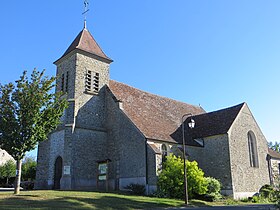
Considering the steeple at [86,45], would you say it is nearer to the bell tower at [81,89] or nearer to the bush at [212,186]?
the bell tower at [81,89]

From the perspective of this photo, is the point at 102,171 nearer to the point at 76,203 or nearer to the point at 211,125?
the point at 76,203

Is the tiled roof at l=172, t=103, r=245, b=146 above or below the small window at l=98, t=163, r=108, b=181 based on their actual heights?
above

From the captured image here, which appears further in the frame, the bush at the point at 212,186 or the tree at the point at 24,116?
the bush at the point at 212,186

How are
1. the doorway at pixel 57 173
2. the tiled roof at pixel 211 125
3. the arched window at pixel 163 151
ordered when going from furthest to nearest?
1. the tiled roof at pixel 211 125
2. the doorway at pixel 57 173
3. the arched window at pixel 163 151

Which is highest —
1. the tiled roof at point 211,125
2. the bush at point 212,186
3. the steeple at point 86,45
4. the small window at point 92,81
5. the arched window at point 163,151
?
the steeple at point 86,45

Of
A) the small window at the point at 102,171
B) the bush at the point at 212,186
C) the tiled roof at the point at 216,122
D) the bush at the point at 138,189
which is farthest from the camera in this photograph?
the tiled roof at the point at 216,122

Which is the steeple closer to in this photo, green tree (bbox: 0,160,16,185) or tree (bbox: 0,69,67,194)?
tree (bbox: 0,69,67,194)

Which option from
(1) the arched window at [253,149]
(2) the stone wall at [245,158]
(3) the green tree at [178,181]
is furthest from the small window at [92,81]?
(1) the arched window at [253,149]

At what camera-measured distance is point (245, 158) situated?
27.7 m

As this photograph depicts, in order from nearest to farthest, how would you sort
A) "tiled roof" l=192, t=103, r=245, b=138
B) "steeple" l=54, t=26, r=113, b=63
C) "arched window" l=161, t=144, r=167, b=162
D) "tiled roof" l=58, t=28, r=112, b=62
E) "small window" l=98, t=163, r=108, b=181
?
"small window" l=98, t=163, r=108, b=181 < "arched window" l=161, t=144, r=167, b=162 < "tiled roof" l=192, t=103, r=245, b=138 < "steeple" l=54, t=26, r=113, b=63 < "tiled roof" l=58, t=28, r=112, b=62

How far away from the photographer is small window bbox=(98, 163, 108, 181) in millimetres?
23406

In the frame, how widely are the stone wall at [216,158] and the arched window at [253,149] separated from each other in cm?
432

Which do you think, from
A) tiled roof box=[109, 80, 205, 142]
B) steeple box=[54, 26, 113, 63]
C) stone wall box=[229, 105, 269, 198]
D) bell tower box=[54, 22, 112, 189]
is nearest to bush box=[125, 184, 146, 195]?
tiled roof box=[109, 80, 205, 142]

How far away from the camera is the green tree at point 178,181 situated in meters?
21.9
